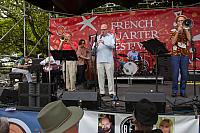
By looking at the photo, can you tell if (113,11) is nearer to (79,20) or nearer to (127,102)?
(79,20)

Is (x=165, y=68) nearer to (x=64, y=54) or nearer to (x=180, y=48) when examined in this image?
(x=180, y=48)

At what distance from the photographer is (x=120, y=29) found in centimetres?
1037

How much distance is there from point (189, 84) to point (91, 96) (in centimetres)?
440

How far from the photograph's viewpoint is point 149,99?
476 cm

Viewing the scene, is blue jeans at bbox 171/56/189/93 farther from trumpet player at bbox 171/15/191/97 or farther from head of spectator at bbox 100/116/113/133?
head of spectator at bbox 100/116/113/133

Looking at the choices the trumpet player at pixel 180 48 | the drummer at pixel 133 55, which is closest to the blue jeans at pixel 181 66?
the trumpet player at pixel 180 48

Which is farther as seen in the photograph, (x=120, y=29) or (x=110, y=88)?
(x=120, y=29)

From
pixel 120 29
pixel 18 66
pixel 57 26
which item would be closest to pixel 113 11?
pixel 120 29

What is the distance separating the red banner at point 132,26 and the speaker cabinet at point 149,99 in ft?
16.5

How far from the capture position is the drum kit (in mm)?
10109

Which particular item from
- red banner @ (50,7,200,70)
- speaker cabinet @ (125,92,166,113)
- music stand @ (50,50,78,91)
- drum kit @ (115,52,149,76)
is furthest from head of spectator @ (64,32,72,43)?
speaker cabinet @ (125,92,166,113)

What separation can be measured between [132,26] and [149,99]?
5.73m

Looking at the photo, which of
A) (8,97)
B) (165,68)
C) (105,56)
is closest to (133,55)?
(165,68)

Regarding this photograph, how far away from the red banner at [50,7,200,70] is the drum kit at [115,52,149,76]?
0.18m
